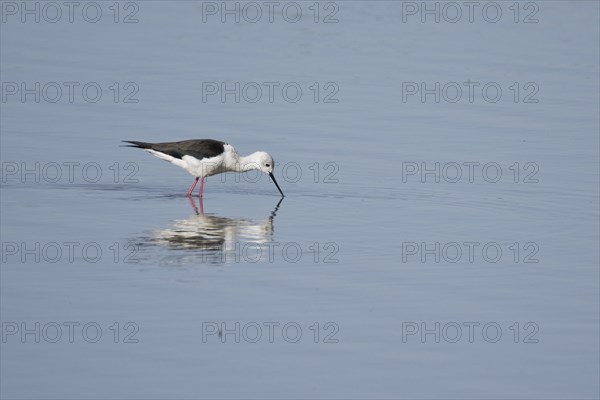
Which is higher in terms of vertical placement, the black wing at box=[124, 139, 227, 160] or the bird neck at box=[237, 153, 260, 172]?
the black wing at box=[124, 139, 227, 160]

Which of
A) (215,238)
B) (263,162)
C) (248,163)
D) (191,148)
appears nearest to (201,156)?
(191,148)

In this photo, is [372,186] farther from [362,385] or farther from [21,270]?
[362,385]

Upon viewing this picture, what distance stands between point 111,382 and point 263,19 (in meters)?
21.8

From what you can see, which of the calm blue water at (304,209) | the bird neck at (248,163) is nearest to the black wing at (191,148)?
the bird neck at (248,163)

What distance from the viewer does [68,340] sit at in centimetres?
1167

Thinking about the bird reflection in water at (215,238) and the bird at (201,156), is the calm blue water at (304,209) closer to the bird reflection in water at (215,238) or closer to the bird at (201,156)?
the bird reflection in water at (215,238)

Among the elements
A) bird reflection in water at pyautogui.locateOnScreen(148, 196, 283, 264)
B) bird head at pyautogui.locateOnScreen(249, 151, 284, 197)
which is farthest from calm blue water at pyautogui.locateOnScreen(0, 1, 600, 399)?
bird head at pyautogui.locateOnScreen(249, 151, 284, 197)

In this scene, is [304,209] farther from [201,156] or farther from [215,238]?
[215,238]

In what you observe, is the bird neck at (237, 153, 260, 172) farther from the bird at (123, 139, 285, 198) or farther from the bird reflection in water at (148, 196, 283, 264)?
the bird reflection in water at (148, 196, 283, 264)

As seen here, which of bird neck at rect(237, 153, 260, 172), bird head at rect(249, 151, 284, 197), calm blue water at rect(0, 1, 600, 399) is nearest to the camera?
calm blue water at rect(0, 1, 600, 399)

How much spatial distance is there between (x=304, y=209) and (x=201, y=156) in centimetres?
206

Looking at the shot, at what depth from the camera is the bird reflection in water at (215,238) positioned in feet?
48.7

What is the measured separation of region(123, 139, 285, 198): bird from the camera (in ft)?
61.8

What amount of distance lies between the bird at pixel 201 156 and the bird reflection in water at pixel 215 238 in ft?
5.35
